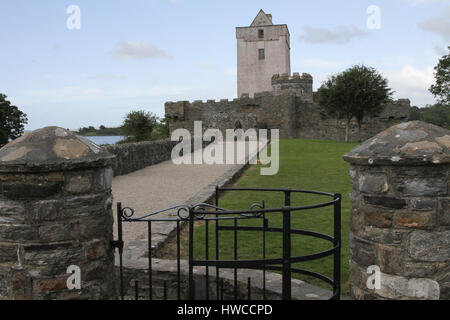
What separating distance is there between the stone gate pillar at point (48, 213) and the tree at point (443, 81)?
3495 cm

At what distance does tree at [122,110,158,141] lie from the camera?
46.1m

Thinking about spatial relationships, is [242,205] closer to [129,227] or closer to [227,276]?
[129,227]

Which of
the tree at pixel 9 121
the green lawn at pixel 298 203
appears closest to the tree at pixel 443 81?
the green lawn at pixel 298 203

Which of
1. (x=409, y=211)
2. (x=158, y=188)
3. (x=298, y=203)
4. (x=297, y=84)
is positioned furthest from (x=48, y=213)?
(x=297, y=84)

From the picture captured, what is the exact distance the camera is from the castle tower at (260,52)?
53.2m

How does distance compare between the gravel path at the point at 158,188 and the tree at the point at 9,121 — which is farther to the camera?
the tree at the point at 9,121

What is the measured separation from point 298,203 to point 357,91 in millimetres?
24237

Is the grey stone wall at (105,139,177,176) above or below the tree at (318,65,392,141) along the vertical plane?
below

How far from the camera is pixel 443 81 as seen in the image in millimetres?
33375

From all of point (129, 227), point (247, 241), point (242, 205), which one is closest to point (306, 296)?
point (247, 241)

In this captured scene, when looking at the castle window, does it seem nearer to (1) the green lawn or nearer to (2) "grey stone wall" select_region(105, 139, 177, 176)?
(2) "grey stone wall" select_region(105, 139, 177, 176)

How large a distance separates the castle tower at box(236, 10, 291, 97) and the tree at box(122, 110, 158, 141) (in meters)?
13.7

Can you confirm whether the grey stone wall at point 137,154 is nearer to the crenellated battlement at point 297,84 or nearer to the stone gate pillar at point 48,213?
the stone gate pillar at point 48,213

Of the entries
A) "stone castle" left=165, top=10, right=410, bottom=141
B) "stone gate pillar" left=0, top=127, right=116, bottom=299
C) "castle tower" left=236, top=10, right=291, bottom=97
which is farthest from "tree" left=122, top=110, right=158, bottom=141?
"stone gate pillar" left=0, top=127, right=116, bottom=299
